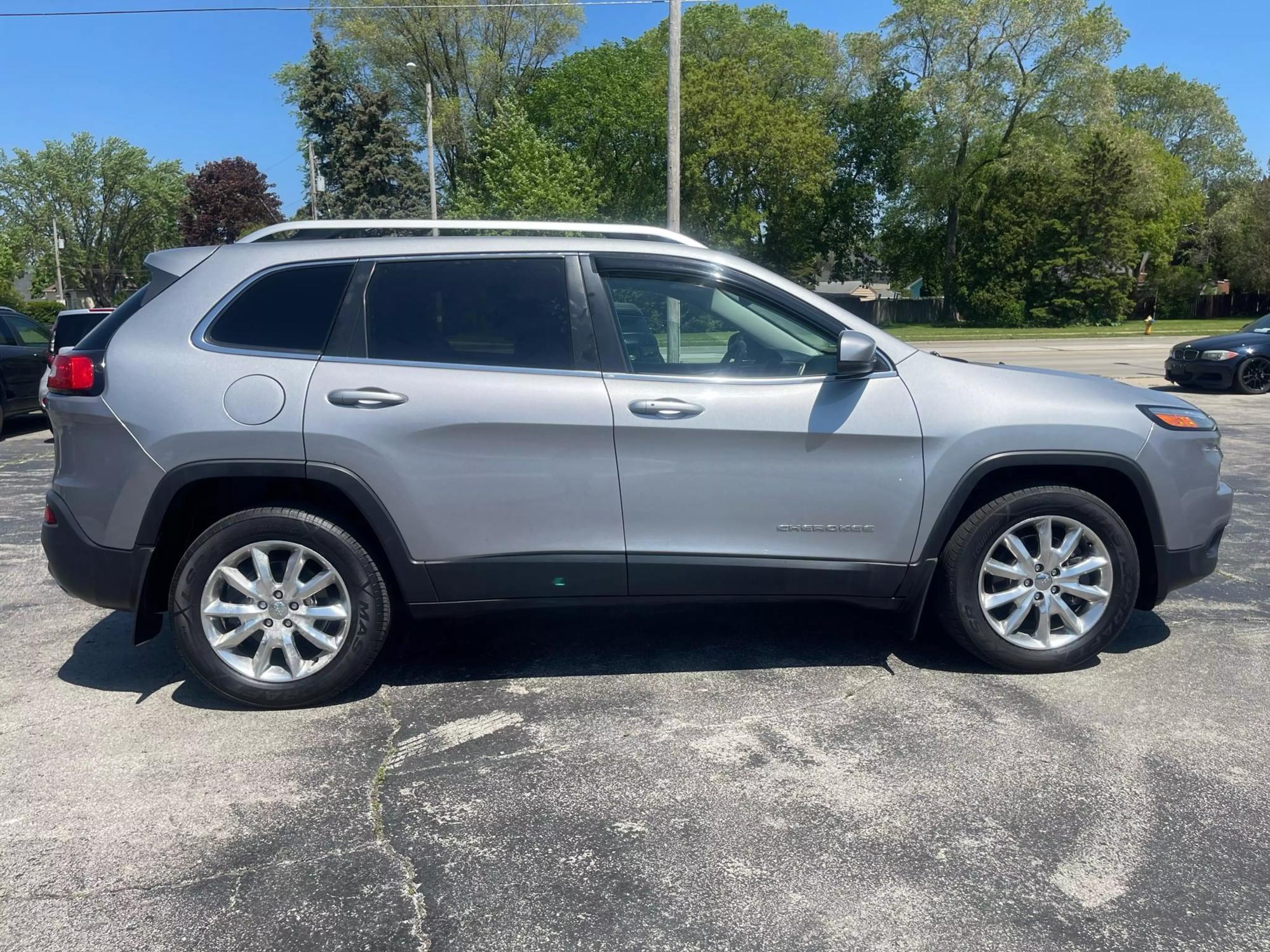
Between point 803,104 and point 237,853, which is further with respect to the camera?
point 803,104

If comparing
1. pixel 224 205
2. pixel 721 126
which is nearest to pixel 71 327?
pixel 721 126

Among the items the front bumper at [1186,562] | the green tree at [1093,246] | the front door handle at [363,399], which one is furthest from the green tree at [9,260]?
the front bumper at [1186,562]

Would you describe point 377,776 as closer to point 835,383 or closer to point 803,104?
point 835,383

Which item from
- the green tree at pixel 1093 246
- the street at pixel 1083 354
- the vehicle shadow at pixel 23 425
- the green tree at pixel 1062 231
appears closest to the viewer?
the vehicle shadow at pixel 23 425

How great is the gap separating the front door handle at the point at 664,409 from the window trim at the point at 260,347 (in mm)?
1236

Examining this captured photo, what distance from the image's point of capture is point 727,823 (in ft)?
10.4

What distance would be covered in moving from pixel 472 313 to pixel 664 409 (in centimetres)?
86

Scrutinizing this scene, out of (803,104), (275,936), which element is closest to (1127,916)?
(275,936)

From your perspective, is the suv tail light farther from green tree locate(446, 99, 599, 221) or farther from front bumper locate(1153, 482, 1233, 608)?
green tree locate(446, 99, 599, 221)

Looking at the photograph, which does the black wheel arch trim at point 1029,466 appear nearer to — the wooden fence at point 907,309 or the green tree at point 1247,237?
the wooden fence at point 907,309

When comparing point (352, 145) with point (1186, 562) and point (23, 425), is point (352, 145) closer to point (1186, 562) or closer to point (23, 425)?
point (23, 425)

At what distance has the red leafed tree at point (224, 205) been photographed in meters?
65.2

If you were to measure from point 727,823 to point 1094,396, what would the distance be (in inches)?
96.0

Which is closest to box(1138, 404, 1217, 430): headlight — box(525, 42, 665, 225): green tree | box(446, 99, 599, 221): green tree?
box(446, 99, 599, 221): green tree
